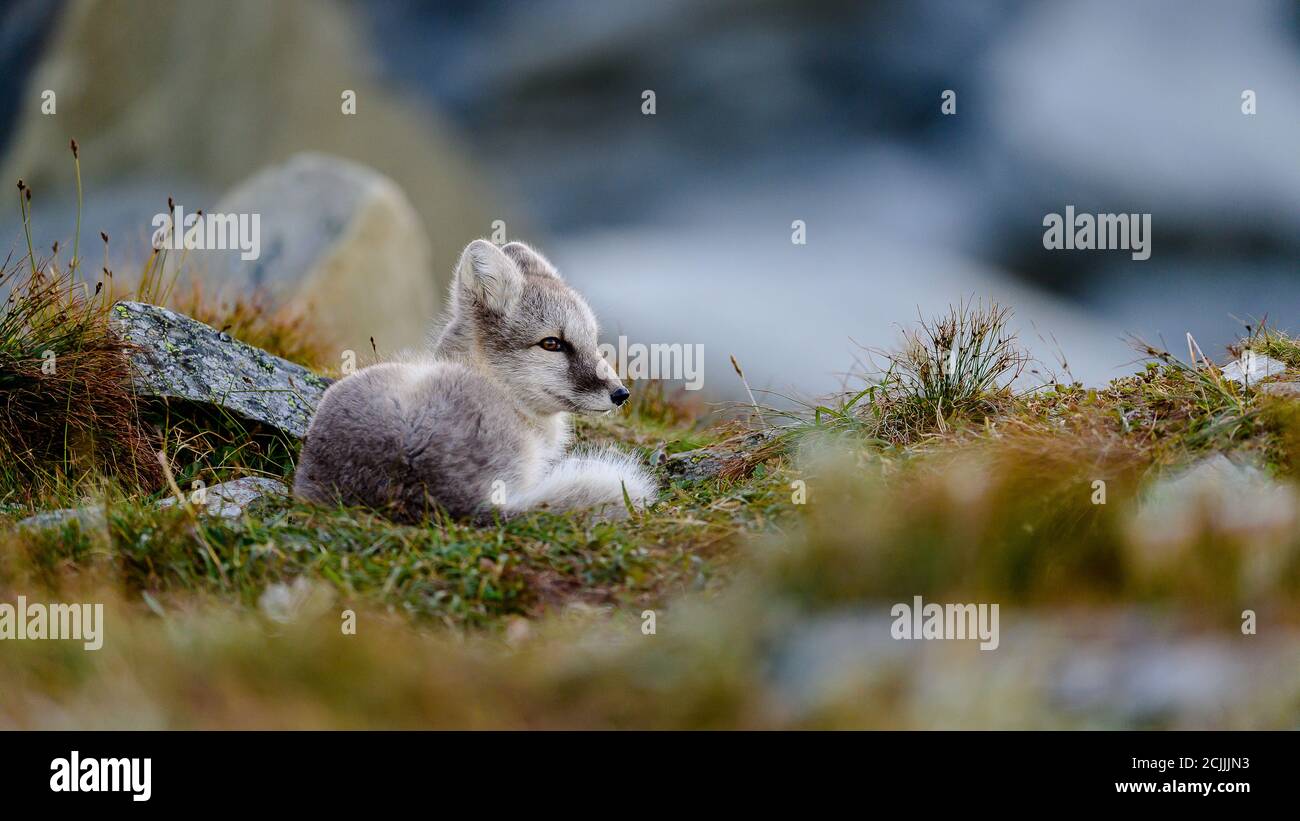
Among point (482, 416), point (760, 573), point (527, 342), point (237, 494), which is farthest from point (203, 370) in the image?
point (760, 573)

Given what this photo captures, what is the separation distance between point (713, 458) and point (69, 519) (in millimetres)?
3233

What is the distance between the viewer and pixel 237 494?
5469mm

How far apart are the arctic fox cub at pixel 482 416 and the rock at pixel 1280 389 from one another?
112 inches

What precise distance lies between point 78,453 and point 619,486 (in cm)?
295

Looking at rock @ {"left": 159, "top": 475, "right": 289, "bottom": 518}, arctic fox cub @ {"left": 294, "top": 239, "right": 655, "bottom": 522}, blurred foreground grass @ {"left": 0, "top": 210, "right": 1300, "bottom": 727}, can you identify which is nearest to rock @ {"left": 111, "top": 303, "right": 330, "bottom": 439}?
rock @ {"left": 159, "top": 475, "right": 289, "bottom": 518}

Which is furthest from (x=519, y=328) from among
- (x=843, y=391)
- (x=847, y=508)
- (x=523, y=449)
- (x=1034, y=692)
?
(x=1034, y=692)

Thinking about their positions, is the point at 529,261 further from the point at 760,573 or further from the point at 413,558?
the point at 760,573

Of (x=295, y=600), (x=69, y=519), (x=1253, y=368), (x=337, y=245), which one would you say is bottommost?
(x=295, y=600)

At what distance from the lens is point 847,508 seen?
4.07m

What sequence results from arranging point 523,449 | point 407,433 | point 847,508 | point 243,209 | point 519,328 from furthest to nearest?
point 243,209
point 519,328
point 523,449
point 407,433
point 847,508

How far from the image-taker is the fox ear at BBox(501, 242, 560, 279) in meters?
6.23

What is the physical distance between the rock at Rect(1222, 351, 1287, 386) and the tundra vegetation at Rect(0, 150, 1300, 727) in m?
0.12

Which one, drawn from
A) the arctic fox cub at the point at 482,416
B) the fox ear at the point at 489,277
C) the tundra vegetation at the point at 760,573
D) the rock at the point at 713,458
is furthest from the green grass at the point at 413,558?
the fox ear at the point at 489,277

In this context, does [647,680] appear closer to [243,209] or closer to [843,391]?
[843,391]
